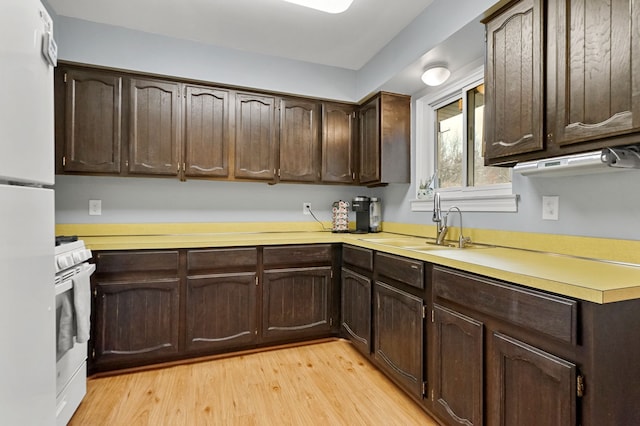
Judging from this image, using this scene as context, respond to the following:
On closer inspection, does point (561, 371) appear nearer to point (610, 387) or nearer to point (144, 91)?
point (610, 387)

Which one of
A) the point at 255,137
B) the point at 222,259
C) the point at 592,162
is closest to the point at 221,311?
the point at 222,259

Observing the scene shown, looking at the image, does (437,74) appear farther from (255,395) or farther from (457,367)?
(255,395)

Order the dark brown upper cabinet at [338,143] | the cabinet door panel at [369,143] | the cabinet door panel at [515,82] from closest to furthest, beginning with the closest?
the cabinet door panel at [515,82] → the cabinet door panel at [369,143] → the dark brown upper cabinet at [338,143]

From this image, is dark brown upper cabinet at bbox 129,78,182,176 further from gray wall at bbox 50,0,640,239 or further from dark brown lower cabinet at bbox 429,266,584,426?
dark brown lower cabinet at bbox 429,266,584,426

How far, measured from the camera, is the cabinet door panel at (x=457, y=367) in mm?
1388

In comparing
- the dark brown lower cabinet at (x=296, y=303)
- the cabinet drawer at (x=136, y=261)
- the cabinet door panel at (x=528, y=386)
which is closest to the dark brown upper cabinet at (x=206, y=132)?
the cabinet drawer at (x=136, y=261)

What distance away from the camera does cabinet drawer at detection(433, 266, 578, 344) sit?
105 centimetres

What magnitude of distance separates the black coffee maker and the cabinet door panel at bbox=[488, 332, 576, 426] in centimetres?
194

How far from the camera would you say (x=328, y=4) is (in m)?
2.02

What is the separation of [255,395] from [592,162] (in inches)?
82.5

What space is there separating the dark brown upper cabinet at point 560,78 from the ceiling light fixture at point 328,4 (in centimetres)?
85

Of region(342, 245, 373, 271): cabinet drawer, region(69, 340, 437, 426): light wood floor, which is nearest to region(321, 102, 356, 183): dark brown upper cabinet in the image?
region(342, 245, 373, 271): cabinet drawer

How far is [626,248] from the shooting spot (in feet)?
4.55

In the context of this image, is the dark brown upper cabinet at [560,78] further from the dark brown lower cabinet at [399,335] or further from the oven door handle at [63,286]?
the oven door handle at [63,286]
